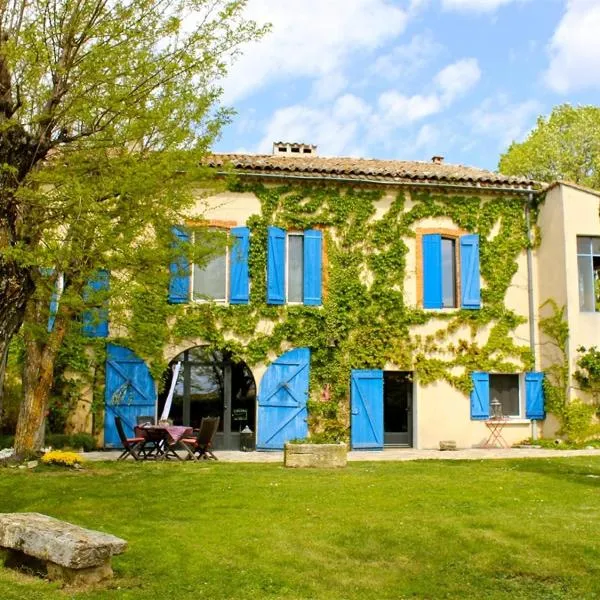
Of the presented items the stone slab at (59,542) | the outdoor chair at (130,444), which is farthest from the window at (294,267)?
the stone slab at (59,542)

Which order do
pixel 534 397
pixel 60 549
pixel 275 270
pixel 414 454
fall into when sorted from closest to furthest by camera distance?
pixel 60 549, pixel 414 454, pixel 275 270, pixel 534 397

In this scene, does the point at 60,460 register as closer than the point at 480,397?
Yes

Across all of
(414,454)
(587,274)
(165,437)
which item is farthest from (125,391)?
(587,274)

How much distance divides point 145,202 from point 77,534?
479cm

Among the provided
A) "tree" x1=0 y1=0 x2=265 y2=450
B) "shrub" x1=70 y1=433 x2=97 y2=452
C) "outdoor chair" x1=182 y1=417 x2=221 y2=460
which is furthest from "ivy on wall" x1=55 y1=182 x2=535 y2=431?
"tree" x1=0 y1=0 x2=265 y2=450

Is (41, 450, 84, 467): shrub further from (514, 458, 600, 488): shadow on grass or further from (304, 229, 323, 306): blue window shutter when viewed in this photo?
(514, 458, 600, 488): shadow on grass

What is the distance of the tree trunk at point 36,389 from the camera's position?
12734mm

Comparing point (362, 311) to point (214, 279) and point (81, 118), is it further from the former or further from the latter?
point (81, 118)

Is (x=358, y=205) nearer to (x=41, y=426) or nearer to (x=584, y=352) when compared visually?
(x=584, y=352)

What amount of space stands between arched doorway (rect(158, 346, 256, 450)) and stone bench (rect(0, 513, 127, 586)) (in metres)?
10.9

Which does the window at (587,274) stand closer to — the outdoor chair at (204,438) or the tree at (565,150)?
the outdoor chair at (204,438)

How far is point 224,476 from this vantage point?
11.0 meters

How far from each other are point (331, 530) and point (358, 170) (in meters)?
11.4

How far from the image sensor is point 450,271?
59.6 feet
